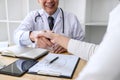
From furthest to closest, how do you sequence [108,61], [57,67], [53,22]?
[53,22], [57,67], [108,61]

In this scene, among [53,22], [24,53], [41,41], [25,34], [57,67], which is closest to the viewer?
[57,67]

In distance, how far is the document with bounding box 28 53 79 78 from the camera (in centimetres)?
81

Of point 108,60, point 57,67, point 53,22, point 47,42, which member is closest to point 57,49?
point 47,42

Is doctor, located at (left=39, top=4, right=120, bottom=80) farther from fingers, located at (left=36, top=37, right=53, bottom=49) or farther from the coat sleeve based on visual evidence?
the coat sleeve

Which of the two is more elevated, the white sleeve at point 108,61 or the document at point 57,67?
the white sleeve at point 108,61

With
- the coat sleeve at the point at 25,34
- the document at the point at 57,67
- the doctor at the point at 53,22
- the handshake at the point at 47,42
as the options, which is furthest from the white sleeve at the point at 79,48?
the doctor at the point at 53,22

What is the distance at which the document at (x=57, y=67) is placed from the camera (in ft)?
2.65

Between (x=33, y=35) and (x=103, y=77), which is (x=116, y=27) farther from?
(x=33, y=35)

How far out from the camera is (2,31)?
2.81 m

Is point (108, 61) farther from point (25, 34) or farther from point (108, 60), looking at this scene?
point (25, 34)

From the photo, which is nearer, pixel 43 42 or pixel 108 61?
pixel 108 61

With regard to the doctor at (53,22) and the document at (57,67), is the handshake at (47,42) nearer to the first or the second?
the document at (57,67)

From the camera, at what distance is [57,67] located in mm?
872

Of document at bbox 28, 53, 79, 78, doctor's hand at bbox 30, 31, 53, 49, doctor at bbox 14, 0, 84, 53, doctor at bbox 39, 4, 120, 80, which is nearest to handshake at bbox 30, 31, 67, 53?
doctor's hand at bbox 30, 31, 53, 49
